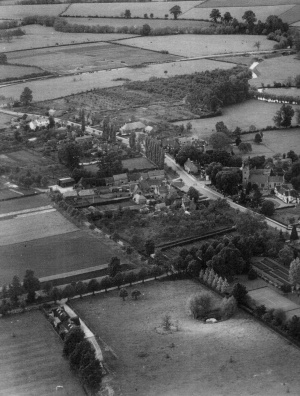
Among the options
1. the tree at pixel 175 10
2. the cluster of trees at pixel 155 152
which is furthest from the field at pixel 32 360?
the tree at pixel 175 10

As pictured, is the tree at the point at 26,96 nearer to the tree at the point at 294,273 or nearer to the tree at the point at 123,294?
the tree at the point at 123,294

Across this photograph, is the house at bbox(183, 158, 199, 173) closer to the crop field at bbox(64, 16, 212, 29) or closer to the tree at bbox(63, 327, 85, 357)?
the tree at bbox(63, 327, 85, 357)

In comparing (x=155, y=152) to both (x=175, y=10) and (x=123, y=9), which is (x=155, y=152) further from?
(x=123, y=9)

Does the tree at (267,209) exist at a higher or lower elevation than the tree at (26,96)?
higher

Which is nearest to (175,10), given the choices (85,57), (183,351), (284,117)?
(85,57)

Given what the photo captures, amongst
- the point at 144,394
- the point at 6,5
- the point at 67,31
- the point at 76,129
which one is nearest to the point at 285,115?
the point at 76,129

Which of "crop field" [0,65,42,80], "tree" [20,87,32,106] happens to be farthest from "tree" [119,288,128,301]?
"crop field" [0,65,42,80]
